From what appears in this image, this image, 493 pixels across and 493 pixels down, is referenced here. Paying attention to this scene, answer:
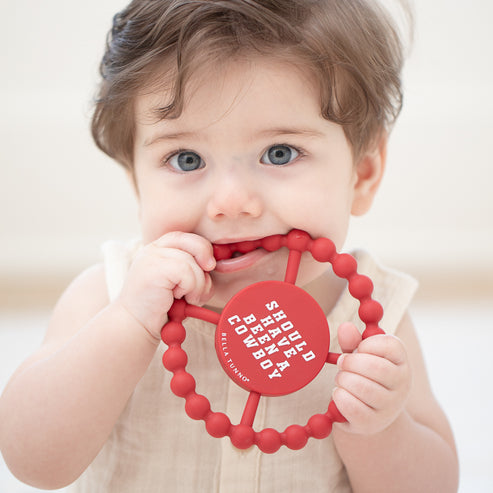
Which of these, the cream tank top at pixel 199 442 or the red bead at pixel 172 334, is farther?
the cream tank top at pixel 199 442

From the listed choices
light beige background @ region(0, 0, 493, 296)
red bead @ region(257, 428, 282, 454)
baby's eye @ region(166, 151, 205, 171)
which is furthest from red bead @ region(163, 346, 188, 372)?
light beige background @ region(0, 0, 493, 296)

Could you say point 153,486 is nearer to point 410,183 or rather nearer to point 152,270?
point 152,270

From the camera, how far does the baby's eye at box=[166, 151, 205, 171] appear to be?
29.6 inches

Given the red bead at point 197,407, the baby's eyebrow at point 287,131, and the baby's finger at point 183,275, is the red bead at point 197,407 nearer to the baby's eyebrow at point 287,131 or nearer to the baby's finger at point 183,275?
the baby's finger at point 183,275

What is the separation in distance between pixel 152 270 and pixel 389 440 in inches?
13.3

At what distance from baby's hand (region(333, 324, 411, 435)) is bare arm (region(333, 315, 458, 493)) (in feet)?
0.24

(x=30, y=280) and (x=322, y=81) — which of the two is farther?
(x=30, y=280)

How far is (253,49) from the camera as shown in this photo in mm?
712

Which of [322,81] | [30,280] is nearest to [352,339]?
[322,81]

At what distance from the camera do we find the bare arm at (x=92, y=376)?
0.71 meters

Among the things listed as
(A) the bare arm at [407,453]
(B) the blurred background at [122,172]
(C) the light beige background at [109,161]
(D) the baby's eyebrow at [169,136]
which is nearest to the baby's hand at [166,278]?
(D) the baby's eyebrow at [169,136]

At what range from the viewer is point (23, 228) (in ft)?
6.40

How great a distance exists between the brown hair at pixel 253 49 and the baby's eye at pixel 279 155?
0.06 meters

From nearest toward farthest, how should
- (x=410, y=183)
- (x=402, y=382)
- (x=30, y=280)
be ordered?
(x=402, y=382) < (x=30, y=280) < (x=410, y=183)
